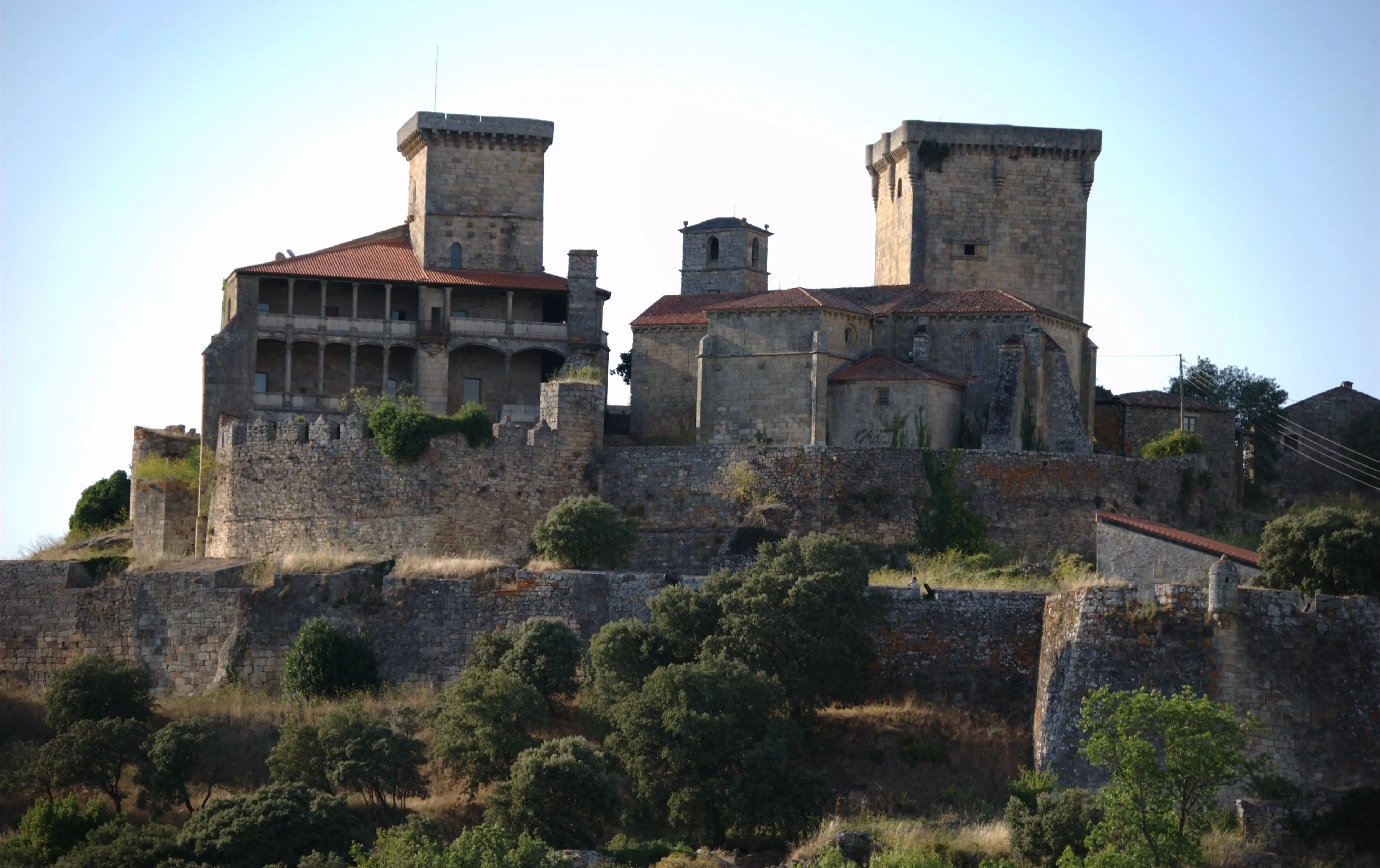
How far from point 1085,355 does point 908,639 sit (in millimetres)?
18179

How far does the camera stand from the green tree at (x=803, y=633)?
45.8 m

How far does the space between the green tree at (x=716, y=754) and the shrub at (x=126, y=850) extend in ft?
24.6

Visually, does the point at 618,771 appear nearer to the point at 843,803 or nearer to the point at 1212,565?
the point at 843,803

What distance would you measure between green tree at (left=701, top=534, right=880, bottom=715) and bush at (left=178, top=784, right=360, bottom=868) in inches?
278

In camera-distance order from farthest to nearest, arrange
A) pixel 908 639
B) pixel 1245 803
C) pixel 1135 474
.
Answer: pixel 1135 474, pixel 908 639, pixel 1245 803

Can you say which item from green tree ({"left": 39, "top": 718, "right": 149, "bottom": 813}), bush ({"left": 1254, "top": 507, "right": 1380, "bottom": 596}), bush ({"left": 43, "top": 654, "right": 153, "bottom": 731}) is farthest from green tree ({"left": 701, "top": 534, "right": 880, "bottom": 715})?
bush ({"left": 43, "top": 654, "right": 153, "bottom": 731})

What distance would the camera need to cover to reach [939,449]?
58406mm

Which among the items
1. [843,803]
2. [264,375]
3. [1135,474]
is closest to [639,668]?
[843,803]

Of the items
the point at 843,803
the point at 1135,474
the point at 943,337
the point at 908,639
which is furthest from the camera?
the point at 943,337

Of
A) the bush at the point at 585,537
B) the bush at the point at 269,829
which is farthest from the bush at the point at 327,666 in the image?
the bush at the point at 269,829

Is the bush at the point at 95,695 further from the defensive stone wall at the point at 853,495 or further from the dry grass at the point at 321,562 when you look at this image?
the defensive stone wall at the point at 853,495

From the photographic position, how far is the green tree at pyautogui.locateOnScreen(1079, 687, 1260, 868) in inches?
1521

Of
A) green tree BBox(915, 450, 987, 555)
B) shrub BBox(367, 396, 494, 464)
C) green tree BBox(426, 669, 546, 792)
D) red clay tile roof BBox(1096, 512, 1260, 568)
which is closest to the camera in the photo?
green tree BBox(426, 669, 546, 792)

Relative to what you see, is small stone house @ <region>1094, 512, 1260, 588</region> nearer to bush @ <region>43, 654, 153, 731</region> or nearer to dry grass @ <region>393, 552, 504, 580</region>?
dry grass @ <region>393, 552, 504, 580</region>
